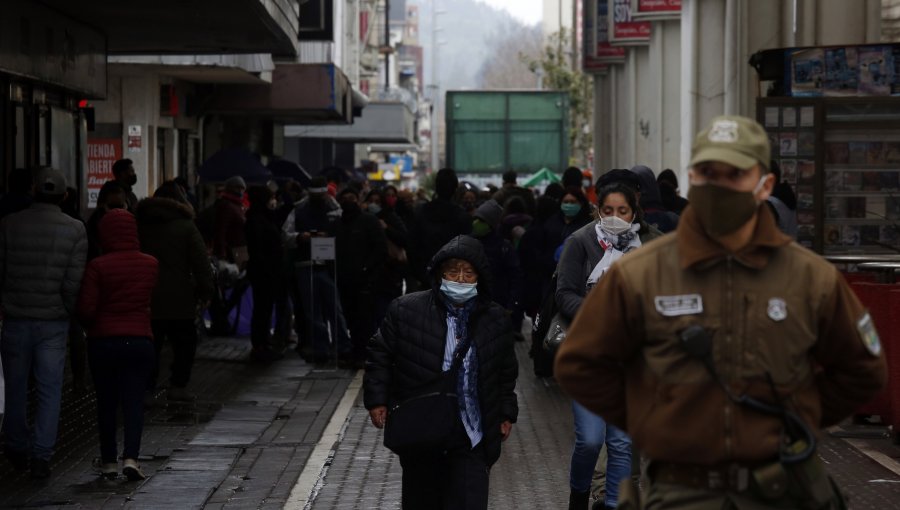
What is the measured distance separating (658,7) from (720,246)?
91.8 feet

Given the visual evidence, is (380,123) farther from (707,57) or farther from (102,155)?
(102,155)

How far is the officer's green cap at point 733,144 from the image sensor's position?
14.5 feet

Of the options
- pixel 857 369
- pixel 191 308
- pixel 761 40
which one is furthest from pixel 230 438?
pixel 761 40

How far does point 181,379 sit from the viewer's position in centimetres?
1391

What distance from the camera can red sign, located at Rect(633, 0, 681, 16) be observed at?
1241 inches

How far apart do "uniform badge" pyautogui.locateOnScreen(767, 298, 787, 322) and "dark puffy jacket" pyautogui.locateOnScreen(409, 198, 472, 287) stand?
11499 millimetres

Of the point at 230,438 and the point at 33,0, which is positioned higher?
the point at 33,0

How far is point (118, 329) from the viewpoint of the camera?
1012cm

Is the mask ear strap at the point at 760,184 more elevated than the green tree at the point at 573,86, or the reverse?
the green tree at the point at 573,86

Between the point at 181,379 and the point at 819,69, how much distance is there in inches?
242

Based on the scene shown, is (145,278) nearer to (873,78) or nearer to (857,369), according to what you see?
(857,369)

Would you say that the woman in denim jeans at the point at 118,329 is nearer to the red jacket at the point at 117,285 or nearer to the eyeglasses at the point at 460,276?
the red jacket at the point at 117,285

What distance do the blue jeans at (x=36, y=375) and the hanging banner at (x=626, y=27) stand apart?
27652 mm

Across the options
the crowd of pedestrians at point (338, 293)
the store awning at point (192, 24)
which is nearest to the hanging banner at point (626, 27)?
the store awning at point (192, 24)
